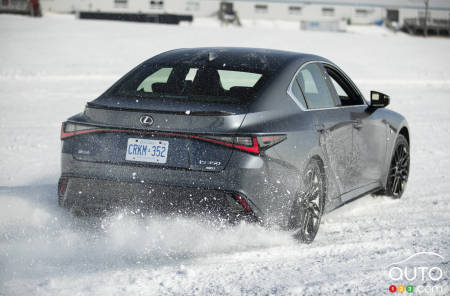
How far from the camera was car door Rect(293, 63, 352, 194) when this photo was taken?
505 centimetres

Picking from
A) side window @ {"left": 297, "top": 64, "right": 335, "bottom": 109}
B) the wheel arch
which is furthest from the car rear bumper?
the wheel arch

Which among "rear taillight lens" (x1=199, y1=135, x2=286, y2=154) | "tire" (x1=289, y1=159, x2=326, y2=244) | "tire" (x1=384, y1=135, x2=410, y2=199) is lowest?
"tire" (x1=384, y1=135, x2=410, y2=199)

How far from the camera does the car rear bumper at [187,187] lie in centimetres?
414

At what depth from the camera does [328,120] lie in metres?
5.16

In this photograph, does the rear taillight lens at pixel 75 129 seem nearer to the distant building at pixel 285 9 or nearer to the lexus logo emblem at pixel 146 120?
the lexus logo emblem at pixel 146 120

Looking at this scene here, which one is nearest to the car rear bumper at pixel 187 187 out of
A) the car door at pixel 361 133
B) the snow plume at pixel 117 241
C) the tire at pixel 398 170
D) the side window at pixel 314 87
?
the snow plume at pixel 117 241

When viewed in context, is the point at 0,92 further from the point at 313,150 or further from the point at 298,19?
the point at 298,19

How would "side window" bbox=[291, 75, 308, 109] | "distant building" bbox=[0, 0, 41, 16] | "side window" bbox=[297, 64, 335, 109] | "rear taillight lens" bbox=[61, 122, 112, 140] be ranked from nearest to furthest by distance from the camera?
"rear taillight lens" bbox=[61, 122, 112, 140]
"side window" bbox=[291, 75, 308, 109]
"side window" bbox=[297, 64, 335, 109]
"distant building" bbox=[0, 0, 41, 16]

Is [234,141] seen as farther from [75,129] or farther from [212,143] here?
[75,129]

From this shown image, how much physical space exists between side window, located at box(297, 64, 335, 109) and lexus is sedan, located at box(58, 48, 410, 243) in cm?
2

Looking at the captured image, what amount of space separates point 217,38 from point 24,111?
20993 millimetres

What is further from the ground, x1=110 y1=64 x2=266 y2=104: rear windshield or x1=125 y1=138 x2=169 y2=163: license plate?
x1=110 y1=64 x2=266 y2=104: rear windshield

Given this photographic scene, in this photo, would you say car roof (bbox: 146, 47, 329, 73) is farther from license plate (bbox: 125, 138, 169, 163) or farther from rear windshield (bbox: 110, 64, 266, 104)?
license plate (bbox: 125, 138, 169, 163)

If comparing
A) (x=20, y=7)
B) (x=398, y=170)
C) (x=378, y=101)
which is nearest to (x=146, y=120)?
(x=378, y=101)
